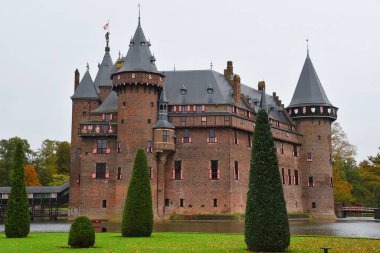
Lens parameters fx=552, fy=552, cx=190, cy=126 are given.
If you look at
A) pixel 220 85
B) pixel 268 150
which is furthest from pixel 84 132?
pixel 268 150

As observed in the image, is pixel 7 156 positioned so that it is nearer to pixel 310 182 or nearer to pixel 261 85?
pixel 261 85

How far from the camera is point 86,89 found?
5834 cm

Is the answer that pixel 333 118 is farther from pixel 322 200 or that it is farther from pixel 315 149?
pixel 322 200

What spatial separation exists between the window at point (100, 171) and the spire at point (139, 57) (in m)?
9.43

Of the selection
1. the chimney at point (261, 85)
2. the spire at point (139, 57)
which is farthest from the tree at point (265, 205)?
the chimney at point (261, 85)

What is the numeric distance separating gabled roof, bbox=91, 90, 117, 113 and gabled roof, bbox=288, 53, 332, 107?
21.3 meters

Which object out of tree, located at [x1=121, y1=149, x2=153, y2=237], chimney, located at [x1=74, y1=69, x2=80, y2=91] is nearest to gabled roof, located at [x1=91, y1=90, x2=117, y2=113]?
chimney, located at [x1=74, y1=69, x2=80, y2=91]

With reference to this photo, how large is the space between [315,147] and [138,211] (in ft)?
135

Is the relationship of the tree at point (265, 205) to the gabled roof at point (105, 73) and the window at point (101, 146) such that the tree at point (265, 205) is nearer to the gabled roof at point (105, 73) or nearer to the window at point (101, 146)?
the window at point (101, 146)

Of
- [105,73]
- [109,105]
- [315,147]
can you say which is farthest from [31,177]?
[315,147]

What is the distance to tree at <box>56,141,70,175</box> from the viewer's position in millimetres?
92250

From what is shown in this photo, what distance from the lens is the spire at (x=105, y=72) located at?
59909 millimetres

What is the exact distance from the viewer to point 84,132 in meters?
53.6

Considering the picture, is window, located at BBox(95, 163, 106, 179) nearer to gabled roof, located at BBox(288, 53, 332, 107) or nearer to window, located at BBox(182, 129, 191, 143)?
window, located at BBox(182, 129, 191, 143)
